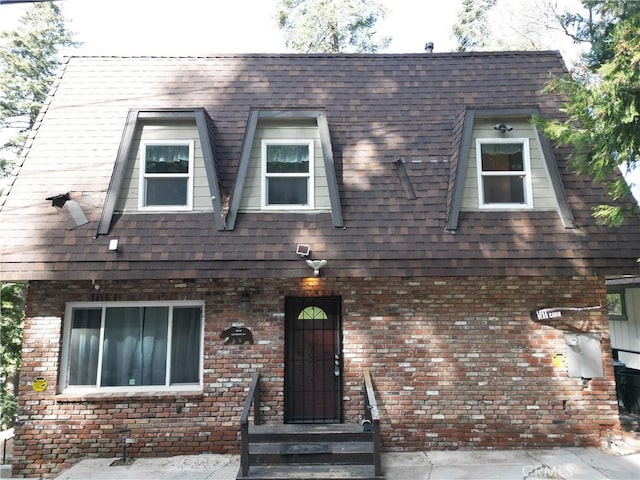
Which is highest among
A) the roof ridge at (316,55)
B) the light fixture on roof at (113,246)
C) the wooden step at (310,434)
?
the roof ridge at (316,55)

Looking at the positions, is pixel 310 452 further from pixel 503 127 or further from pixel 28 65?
pixel 28 65

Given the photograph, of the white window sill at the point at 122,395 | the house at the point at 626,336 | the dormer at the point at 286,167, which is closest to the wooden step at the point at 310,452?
the white window sill at the point at 122,395

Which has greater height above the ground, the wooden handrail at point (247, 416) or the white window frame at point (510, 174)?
the white window frame at point (510, 174)

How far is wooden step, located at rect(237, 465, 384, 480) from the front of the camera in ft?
18.4

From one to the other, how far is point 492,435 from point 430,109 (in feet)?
19.0

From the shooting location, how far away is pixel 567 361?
7.00 meters

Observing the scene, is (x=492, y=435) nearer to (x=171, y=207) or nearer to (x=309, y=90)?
(x=171, y=207)

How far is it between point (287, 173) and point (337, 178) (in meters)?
0.87

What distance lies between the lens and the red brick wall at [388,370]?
6.86 meters

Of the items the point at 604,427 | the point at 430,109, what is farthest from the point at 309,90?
the point at 604,427

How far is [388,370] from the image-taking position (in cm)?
701

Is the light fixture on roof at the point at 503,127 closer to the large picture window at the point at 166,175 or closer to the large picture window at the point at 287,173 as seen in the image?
the large picture window at the point at 287,173

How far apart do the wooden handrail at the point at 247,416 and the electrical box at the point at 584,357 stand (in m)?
4.84

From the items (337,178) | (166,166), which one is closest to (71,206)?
(166,166)
